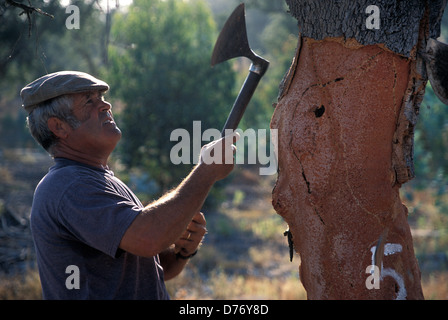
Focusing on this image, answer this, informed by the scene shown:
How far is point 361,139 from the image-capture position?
2043 millimetres

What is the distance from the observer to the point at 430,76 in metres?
2.02

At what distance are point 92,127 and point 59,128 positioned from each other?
15cm

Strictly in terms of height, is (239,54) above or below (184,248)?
above

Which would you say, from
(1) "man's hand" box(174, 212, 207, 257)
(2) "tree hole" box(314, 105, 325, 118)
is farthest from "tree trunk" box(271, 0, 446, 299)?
(1) "man's hand" box(174, 212, 207, 257)

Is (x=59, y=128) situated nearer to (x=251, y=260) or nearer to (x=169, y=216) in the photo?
(x=169, y=216)

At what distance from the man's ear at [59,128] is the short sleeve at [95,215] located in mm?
321

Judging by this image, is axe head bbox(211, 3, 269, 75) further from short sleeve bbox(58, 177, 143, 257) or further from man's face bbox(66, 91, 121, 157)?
short sleeve bbox(58, 177, 143, 257)

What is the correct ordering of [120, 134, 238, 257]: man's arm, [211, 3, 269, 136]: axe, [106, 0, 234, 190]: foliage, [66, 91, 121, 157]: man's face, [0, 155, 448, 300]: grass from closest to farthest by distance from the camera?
[120, 134, 238, 257]: man's arm → [66, 91, 121, 157]: man's face → [211, 3, 269, 136]: axe → [0, 155, 448, 300]: grass → [106, 0, 234, 190]: foliage

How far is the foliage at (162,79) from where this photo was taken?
30.9ft

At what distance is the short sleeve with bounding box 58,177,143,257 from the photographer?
1716 mm

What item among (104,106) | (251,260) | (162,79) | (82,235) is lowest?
(251,260)

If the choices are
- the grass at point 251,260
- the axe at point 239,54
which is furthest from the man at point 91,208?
the grass at point 251,260

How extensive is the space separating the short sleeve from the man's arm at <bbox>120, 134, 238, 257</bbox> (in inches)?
1.6

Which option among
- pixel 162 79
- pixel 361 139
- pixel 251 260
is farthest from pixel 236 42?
pixel 162 79
